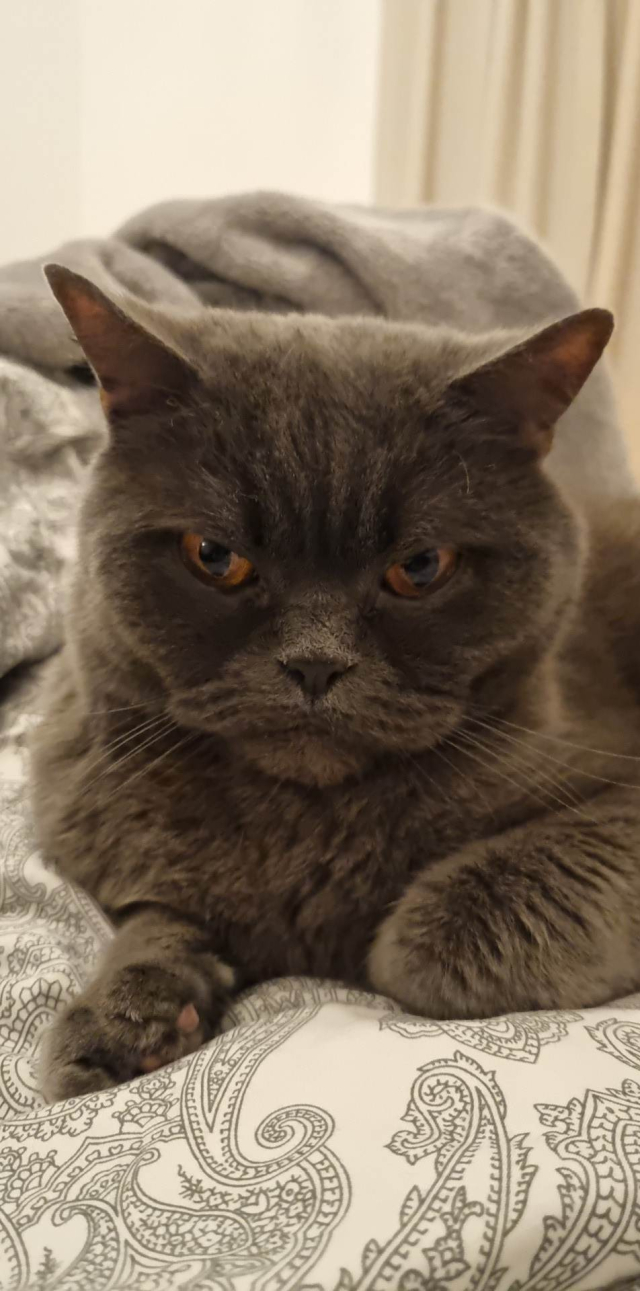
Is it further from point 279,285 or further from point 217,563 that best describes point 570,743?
point 279,285

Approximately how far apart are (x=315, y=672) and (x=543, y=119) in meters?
2.63

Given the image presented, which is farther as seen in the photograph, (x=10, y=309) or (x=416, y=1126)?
(x=10, y=309)

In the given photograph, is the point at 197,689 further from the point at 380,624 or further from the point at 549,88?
the point at 549,88

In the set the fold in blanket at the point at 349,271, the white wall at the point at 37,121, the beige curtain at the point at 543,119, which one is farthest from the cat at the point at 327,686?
the beige curtain at the point at 543,119

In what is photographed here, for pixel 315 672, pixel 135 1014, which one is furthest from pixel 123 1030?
pixel 315 672

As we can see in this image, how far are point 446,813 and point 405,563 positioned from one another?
0.25m

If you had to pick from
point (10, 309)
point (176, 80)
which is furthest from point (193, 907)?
point (176, 80)

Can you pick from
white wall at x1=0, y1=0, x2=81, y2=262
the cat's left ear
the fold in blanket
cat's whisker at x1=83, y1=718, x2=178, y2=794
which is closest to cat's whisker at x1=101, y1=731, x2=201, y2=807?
cat's whisker at x1=83, y1=718, x2=178, y2=794

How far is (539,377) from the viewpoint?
2.77ft

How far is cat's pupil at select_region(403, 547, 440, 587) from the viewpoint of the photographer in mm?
815

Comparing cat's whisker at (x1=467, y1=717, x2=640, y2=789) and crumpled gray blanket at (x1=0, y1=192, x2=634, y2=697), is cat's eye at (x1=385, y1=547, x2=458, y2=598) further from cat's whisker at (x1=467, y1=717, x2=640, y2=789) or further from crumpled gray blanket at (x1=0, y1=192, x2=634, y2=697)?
crumpled gray blanket at (x1=0, y1=192, x2=634, y2=697)

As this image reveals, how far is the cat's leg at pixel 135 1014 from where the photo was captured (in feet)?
2.38

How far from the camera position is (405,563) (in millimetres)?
815

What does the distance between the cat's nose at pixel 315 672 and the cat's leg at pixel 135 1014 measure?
0.90ft
